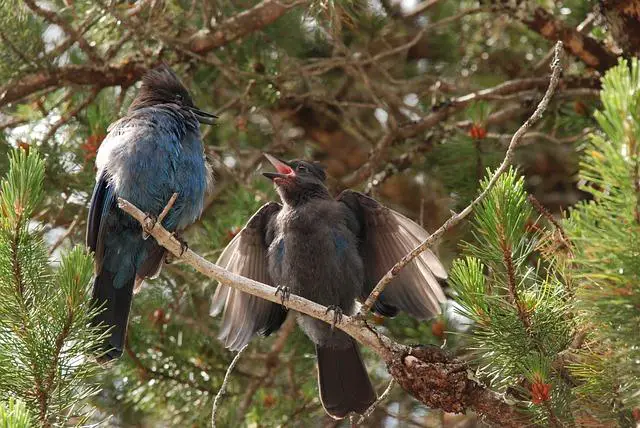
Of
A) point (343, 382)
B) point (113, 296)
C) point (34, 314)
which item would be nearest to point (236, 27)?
point (113, 296)

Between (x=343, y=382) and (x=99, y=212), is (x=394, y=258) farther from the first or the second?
(x=99, y=212)

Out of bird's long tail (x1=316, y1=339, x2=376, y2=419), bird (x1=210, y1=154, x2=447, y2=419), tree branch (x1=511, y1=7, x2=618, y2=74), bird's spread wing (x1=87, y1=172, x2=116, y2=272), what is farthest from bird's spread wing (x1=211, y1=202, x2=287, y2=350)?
tree branch (x1=511, y1=7, x2=618, y2=74)

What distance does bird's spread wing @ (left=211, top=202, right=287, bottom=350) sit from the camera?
478cm

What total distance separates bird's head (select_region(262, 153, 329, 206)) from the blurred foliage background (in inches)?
15.0

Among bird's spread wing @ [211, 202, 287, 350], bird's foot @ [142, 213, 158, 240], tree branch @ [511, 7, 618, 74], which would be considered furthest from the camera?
tree branch @ [511, 7, 618, 74]

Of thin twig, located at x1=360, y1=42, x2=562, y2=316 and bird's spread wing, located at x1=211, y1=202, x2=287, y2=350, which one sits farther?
bird's spread wing, located at x1=211, y1=202, x2=287, y2=350

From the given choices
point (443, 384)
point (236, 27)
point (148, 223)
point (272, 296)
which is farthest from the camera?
point (236, 27)

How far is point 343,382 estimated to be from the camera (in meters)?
4.69

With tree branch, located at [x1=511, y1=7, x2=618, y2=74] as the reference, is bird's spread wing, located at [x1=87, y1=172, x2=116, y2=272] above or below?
above

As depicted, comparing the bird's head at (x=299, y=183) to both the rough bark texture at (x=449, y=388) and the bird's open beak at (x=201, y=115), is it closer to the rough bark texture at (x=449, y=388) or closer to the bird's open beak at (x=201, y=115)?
the bird's open beak at (x=201, y=115)

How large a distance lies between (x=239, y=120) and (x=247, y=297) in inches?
45.3

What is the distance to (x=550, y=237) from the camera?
10.8 ft

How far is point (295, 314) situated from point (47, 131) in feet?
5.73

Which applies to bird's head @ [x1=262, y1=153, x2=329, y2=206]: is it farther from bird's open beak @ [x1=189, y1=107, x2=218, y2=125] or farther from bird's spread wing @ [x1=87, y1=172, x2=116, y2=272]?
bird's spread wing @ [x1=87, y1=172, x2=116, y2=272]
